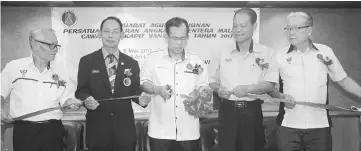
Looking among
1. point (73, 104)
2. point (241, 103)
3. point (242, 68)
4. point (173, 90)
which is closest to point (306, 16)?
point (242, 68)

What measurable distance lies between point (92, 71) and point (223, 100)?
1489mm

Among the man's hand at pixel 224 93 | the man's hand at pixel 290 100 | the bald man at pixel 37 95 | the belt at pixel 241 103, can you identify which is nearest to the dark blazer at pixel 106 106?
the bald man at pixel 37 95

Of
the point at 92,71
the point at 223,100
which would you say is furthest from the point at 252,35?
the point at 92,71

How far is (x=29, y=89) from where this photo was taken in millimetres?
3139

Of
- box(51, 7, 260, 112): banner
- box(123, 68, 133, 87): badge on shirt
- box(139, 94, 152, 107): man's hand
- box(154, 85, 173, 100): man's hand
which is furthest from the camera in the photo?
box(51, 7, 260, 112): banner

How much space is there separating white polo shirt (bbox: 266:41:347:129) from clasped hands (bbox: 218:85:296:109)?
0.05 m

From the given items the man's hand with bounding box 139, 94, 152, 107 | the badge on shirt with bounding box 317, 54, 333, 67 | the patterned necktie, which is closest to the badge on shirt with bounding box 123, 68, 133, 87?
the patterned necktie

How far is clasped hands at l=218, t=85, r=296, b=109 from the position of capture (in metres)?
3.12

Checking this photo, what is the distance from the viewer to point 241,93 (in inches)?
123

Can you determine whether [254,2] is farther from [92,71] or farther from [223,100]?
[92,71]

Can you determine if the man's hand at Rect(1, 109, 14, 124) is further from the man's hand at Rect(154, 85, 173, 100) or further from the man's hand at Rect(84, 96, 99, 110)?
the man's hand at Rect(154, 85, 173, 100)

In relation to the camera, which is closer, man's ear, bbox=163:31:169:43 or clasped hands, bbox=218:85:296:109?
clasped hands, bbox=218:85:296:109

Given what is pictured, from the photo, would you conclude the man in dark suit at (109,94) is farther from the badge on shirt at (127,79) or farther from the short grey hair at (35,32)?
the short grey hair at (35,32)

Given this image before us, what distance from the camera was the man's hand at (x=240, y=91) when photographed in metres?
3.13
